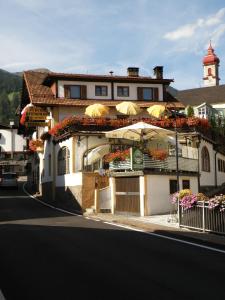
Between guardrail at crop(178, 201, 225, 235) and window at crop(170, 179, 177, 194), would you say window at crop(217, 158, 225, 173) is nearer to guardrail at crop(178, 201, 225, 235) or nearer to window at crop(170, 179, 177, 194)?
window at crop(170, 179, 177, 194)

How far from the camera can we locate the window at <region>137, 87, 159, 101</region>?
143 ft

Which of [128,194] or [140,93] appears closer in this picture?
[128,194]

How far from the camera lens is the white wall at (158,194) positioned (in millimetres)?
25734

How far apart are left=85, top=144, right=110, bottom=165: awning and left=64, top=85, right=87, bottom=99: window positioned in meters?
9.03

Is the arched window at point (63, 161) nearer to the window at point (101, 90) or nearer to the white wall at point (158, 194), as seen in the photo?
the window at point (101, 90)

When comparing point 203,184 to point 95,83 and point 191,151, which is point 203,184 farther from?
point 95,83

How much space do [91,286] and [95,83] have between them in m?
34.9

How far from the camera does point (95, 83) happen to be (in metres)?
42.3

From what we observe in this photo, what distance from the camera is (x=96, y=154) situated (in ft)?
107

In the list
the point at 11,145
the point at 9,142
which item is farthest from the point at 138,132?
the point at 9,142

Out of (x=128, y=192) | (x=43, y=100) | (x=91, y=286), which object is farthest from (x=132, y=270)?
(x=43, y=100)

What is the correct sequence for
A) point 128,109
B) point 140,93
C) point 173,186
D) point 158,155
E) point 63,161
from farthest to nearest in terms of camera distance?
point 140,93
point 128,109
point 63,161
point 173,186
point 158,155

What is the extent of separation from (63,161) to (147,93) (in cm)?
1202

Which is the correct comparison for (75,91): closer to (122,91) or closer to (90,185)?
(122,91)
